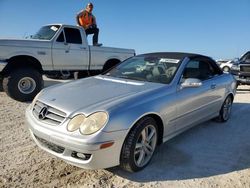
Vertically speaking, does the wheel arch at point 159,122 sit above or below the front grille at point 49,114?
below

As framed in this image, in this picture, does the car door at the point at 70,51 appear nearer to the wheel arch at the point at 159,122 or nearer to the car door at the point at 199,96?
the car door at the point at 199,96

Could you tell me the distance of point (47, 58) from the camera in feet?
26.3

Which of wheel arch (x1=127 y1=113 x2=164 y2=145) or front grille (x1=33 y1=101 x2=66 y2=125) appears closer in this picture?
front grille (x1=33 y1=101 x2=66 y2=125)

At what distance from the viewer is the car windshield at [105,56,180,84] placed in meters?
4.46

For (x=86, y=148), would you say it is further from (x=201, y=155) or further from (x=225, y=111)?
(x=225, y=111)

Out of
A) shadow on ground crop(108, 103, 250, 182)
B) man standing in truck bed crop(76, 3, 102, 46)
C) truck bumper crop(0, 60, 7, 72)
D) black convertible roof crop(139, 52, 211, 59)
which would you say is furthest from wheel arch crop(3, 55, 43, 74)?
shadow on ground crop(108, 103, 250, 182)

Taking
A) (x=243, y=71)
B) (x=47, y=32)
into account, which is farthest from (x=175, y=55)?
(x=243, y=71)

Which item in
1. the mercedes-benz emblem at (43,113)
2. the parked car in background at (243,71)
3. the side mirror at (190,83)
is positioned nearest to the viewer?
the mercedes-benz emblem at (43,113)

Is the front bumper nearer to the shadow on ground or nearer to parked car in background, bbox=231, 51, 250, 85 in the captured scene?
the shadow on ground

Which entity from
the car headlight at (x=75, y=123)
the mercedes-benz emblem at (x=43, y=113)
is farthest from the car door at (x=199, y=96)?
the mercedes-benz emblem at (x=43, y=113)

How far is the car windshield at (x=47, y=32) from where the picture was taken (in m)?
8.34

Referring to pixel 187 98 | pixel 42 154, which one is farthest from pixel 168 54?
pixel 42 154

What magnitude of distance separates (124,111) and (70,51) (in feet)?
18.5

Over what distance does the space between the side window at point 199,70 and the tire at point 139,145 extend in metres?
1.26
